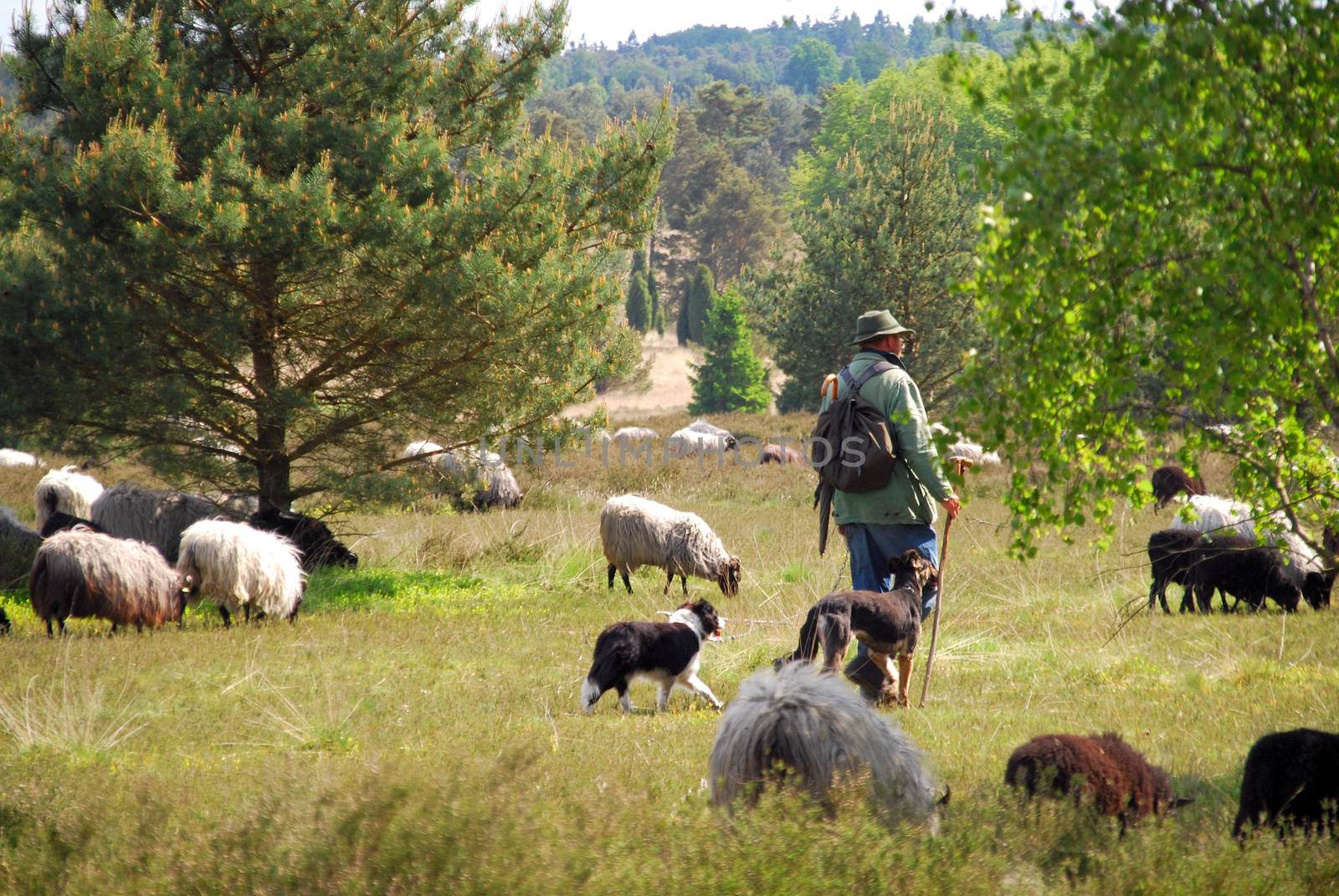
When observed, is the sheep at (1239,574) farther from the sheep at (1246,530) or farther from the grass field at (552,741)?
the grass field at (552,741)

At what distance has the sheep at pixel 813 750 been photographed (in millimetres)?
4535

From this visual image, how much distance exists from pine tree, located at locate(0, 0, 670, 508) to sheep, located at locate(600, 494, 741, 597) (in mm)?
1723

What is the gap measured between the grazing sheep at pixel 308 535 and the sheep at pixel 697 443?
19.1 m

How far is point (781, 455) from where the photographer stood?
3278 cm

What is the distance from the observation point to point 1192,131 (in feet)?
14.1

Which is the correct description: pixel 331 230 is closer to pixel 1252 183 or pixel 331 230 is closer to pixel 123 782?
pixel 123 782

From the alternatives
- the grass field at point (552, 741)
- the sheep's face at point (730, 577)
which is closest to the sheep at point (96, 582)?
the grass field at point (552, 741)

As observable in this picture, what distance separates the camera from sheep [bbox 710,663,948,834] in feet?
14.9

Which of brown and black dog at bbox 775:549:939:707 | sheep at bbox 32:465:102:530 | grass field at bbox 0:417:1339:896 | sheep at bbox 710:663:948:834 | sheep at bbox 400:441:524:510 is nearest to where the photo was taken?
grass field at bbox 0:417:1339:896

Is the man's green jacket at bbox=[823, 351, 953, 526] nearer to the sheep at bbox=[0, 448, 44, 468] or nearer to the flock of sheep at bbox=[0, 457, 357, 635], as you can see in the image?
the flock of sheep at bbox=[0, 457, 357, 635]

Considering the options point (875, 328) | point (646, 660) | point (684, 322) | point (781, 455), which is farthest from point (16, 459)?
point (684, 322)

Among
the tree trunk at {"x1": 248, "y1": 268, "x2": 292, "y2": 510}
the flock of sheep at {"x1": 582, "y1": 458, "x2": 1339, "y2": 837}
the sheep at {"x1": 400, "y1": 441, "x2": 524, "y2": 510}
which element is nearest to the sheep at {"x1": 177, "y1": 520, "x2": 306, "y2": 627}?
the tree trunk at {"x1": 248, "y1": 268, "x2": 292, "y2": 510}

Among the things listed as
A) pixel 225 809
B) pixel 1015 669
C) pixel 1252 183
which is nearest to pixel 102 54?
pixel 225 809

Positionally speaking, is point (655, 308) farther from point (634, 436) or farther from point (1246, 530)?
point (1246, 530)
